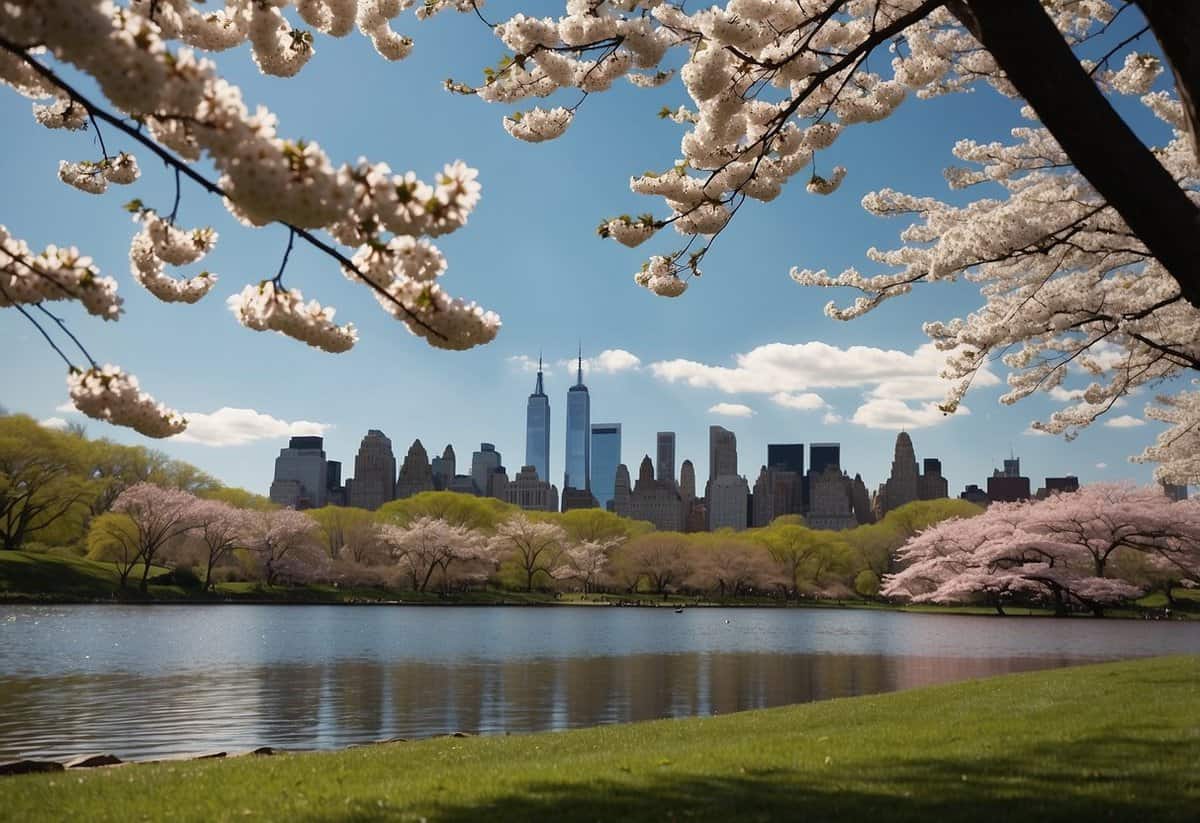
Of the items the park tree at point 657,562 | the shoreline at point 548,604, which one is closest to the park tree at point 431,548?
the shoreline at point 548,604

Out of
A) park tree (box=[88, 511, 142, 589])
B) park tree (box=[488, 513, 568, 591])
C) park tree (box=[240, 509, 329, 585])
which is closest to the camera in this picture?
park tree (box=[88, 511, 142, 589])

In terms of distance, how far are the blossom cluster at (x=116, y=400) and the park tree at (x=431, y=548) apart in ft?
228

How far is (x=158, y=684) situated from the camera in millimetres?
18812

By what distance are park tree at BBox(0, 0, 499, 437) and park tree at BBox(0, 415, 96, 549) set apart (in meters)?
63.9

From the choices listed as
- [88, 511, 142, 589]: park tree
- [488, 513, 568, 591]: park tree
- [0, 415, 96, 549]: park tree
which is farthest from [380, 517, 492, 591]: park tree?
[0, 415, 96, 549]: park tree

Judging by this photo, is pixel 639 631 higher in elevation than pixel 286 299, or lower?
lower

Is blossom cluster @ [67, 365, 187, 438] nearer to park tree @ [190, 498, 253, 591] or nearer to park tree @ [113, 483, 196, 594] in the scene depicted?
park tree @ [113, 483, 196, 594]

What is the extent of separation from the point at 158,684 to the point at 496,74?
55.2 feet

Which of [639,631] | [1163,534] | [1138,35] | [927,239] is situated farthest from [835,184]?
[1163,534]

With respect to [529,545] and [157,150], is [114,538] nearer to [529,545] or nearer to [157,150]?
[529,545]

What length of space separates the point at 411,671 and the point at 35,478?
51.2 metres

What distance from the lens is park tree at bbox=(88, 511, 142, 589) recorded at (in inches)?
2425

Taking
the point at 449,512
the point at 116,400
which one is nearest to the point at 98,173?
the point at 116,400

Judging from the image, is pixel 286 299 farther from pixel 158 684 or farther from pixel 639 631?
pixel 639 631
